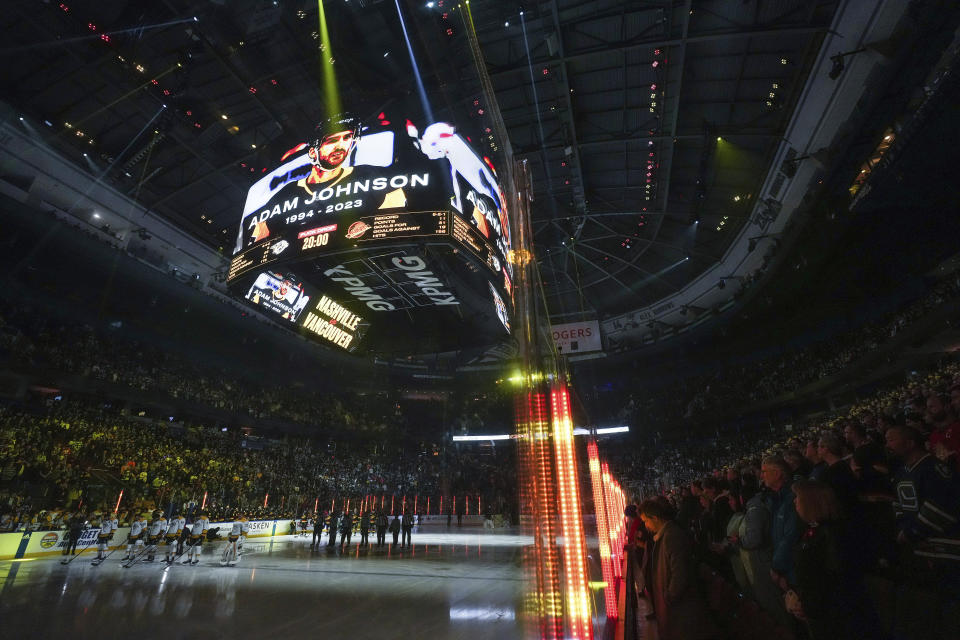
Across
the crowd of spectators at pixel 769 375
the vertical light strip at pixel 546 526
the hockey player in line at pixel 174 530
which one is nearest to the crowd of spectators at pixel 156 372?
the hockey player in line at pixel 174 530

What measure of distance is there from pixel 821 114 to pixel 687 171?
16.8 feet

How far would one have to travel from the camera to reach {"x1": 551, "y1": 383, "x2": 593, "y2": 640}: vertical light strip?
3381 millimetres

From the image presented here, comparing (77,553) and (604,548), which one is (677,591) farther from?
(77,553)

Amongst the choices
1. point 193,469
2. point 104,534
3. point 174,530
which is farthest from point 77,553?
point 193,469

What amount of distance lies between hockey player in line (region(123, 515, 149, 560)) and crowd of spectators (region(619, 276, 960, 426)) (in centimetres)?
2770

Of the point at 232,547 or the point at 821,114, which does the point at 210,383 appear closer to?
the point at 232,547

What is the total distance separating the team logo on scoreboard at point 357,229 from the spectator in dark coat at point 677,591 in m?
6.36

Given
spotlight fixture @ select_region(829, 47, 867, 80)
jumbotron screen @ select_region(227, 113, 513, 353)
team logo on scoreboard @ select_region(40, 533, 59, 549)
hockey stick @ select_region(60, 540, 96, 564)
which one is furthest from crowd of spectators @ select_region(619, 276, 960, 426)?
team logo on scoreboard @ select_region(40, 533, 59, 549)

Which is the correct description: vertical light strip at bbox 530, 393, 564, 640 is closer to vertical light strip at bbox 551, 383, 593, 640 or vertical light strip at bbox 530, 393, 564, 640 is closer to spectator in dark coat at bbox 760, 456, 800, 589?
vertical light strip at bbox 551, 383, 593, 640

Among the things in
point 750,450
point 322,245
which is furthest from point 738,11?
point 750,450

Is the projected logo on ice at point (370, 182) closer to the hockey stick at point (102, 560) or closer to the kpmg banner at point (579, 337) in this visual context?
the hockey stick at point (102, 560)

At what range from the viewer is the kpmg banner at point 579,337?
24.3 metres

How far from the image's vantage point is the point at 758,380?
92.3 ft

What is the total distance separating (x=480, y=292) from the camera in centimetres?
1095
